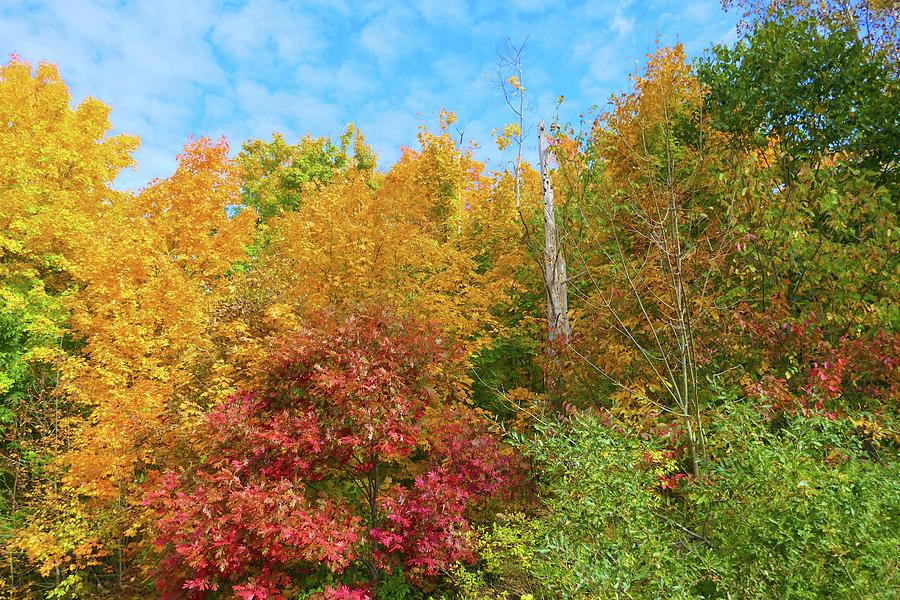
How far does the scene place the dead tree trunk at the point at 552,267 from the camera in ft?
29.2

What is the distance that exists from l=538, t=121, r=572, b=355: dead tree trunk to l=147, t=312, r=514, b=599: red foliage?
103 inches

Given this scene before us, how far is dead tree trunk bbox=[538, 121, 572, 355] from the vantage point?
29.2ft

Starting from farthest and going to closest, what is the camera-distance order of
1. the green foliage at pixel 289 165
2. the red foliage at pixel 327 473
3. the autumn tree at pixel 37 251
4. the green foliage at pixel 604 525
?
the green foliage at pixel 289 165 → the autumn tree at pixel 37 251 → the red foliage at pixel 327 473 → the green foliage at pixel 604 525

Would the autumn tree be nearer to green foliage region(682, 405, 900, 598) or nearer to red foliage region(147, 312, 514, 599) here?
red foliage region(147, 312, 514, 599)

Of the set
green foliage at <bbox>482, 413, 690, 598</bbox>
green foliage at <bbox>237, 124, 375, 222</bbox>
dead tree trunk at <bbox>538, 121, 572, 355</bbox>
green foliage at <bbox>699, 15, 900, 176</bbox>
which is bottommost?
green foliage at <bbox>482, 413, 690, 598</bbox>

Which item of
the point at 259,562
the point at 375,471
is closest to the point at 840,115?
the point at 375,471

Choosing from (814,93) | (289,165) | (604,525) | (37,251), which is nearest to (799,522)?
(604,525)

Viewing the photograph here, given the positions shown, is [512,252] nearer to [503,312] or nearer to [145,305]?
[503,312]

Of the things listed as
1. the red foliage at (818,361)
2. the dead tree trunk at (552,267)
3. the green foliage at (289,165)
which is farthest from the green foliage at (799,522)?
the green foliage at (289,165)

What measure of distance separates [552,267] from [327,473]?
548 centimetres

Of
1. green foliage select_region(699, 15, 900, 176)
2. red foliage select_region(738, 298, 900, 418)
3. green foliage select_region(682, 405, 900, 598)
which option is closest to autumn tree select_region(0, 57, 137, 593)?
green foliage select_region(682, 405, 900, 598)

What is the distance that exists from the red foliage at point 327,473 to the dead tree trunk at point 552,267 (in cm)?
262

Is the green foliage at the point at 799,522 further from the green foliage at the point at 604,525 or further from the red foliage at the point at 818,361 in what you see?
the red foliage at the point at 818,361

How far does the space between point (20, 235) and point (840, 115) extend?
1862cm
